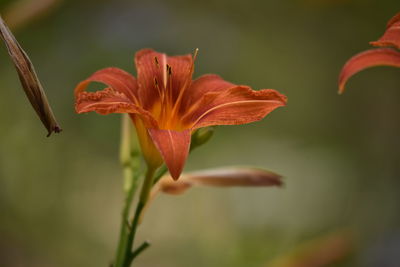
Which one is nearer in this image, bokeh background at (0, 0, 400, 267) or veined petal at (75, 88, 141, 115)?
veined petal at (75, 88, 141, 115)

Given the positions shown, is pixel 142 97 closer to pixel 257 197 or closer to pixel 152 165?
pixel 152 165

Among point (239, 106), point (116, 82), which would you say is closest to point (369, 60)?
point (239, 106)

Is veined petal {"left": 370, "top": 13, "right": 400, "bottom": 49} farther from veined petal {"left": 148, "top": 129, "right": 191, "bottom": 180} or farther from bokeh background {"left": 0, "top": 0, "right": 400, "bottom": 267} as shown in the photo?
bokeh background {"left": 0, "top": 0, "right": 400, "bottom": 267}

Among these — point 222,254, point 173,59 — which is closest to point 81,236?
point 222,254

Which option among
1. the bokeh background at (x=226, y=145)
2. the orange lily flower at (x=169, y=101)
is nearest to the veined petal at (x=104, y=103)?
the orange lily flower at (x=169, y=101)

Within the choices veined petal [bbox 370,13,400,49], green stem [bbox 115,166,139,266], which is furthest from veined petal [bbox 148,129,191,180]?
veined petal [bbox 370,13,400,49]
